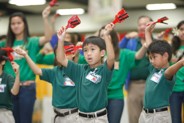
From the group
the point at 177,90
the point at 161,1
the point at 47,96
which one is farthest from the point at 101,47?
the point at 161,1

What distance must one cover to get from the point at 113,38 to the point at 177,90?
0.93 metres

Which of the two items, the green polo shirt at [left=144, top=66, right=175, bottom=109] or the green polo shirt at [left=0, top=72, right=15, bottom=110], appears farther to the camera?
the green polo shirt at [left=0, top=72, right=15, bottom=110]

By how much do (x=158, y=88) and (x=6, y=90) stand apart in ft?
5.36

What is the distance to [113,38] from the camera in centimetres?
468

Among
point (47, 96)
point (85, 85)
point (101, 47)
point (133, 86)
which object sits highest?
point (101, 47)

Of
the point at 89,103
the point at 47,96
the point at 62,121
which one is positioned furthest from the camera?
the point at 47,96

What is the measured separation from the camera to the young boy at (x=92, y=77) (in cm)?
375

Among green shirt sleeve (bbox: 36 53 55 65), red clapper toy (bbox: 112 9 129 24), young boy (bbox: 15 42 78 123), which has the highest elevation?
red clapper toy (bbox: 112 9 129 24)

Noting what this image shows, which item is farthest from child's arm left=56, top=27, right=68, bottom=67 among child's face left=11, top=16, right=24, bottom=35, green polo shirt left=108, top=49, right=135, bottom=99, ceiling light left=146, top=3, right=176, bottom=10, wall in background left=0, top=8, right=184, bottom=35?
wall in background left=0, top=8, right=184, bottom=35

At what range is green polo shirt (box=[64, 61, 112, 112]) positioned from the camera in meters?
3.76

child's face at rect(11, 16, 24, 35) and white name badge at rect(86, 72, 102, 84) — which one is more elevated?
child's face at rect(11, 16, 24, 35)

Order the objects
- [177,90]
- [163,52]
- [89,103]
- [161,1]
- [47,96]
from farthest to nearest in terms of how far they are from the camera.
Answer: [161,1]
[47,96]
[177,90]
[163,52]
[89,103]

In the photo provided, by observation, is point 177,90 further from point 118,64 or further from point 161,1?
point 161,1

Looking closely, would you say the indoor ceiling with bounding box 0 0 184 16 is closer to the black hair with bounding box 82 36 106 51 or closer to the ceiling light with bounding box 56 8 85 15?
the ceiling light with bounding box 56 8 85 15
